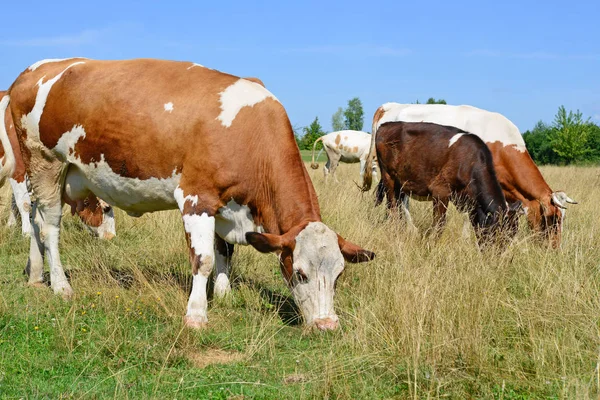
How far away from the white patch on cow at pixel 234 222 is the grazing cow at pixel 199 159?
0.01 m

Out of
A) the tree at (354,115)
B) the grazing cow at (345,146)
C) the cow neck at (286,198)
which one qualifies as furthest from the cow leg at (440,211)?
the tree at (354,115)

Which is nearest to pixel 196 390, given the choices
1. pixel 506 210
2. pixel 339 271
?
pixel 339 271

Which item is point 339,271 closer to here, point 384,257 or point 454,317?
point 454,317

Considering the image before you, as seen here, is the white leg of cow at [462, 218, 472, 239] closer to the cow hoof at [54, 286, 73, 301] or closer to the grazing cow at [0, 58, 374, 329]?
the grazing cow at [0, 58, 374, 329]

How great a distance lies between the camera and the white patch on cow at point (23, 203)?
10651 millimetres

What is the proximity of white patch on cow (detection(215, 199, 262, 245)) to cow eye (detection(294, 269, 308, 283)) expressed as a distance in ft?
2.73

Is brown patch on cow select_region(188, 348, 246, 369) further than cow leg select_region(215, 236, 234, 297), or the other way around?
cow leg select_region(215, 236, 234, 297)

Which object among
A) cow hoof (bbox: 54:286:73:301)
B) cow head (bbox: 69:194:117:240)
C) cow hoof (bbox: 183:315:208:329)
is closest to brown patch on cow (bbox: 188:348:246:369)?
cow hoof (bbox: 183:315:208:329)

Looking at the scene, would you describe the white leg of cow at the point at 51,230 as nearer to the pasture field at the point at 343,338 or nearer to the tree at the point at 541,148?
the pasture field at the point at 343,338

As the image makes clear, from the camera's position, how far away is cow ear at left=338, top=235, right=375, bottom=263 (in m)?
5.80

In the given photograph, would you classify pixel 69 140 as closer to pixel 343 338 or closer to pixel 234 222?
pixel 234 222

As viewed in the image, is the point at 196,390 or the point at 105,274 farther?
the point at 105,274

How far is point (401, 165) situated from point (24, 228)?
635 cm

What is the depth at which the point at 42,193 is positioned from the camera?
7.49m
